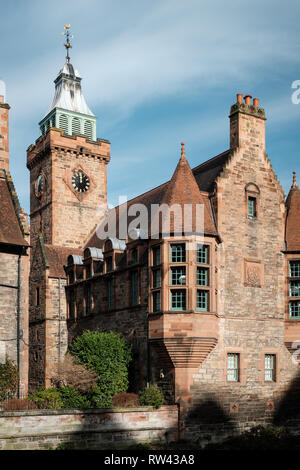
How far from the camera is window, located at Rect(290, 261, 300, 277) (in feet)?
109

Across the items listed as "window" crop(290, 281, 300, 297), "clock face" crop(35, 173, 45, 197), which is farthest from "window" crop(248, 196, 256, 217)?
"clock face" crop(35, 173, 45, 197)

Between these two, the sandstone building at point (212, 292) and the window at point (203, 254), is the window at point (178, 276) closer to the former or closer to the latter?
the sandstone building at point (212, 292)

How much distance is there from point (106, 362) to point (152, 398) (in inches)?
142

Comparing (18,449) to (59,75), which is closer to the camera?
(18,449)

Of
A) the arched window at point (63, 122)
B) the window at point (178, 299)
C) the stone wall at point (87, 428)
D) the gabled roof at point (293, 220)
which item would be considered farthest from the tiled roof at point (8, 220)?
the arched window at point (63, 122)

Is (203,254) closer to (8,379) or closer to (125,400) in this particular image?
(125,400)

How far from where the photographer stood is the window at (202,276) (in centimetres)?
2998

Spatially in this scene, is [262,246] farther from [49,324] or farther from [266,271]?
[49,324]

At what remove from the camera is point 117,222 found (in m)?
41.5

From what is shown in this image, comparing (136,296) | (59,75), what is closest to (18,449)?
(136,296)

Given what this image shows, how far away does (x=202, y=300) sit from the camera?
29.9 m

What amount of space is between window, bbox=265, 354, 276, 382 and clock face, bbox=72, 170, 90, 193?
21668mm

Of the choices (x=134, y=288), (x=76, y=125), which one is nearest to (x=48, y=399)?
(x=134, y=288)
